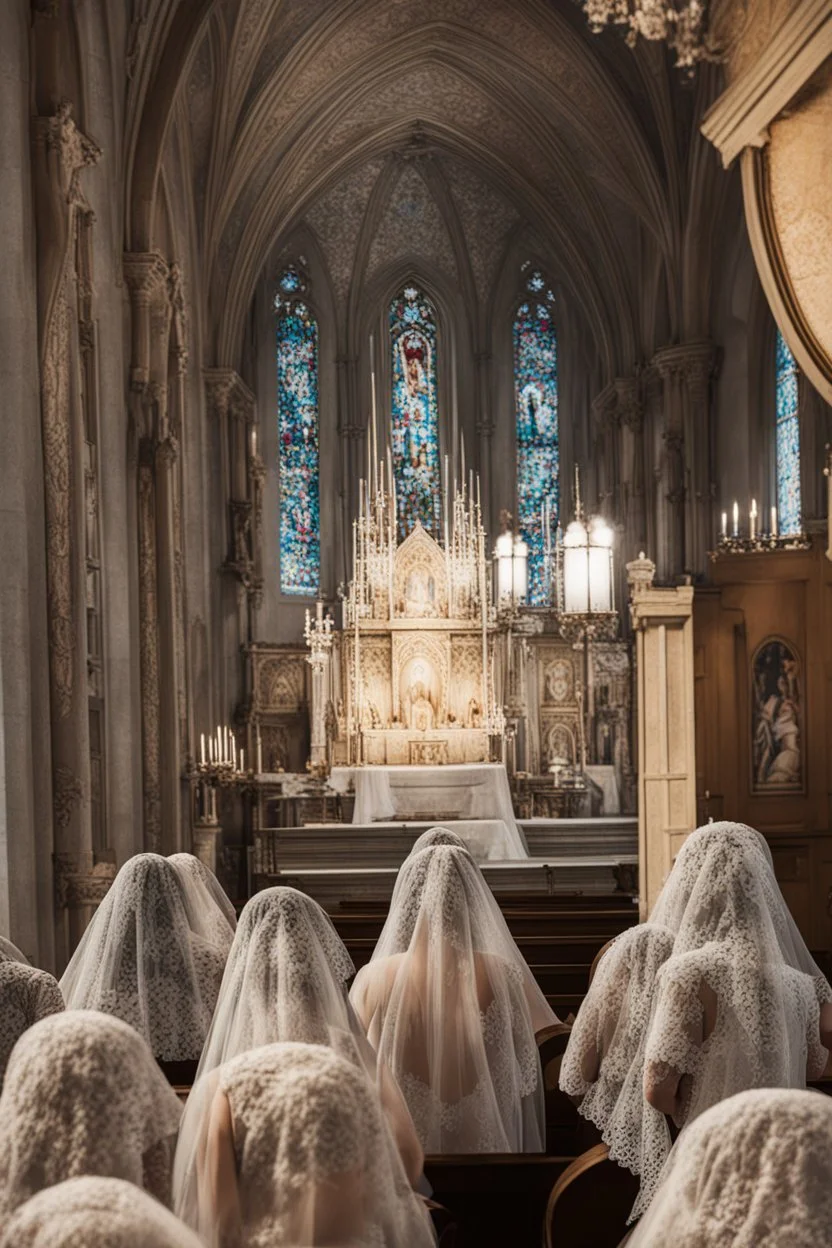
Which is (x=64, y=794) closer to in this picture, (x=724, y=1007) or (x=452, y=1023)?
(x=452, y=1023)

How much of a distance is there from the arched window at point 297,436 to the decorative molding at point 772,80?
943 inches

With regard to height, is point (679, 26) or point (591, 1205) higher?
point (679, 26)

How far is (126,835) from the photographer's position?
48.2ft

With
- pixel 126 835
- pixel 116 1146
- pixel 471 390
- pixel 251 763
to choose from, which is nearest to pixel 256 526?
pixel 251 763

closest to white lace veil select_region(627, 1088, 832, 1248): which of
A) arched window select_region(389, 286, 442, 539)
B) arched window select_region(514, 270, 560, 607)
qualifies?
arched window select_region(389, 286, 442, 539)

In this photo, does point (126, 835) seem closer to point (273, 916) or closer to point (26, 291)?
point (26, 291)

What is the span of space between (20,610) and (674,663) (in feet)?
16.2

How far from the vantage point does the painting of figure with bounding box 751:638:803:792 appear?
12352 millimetres

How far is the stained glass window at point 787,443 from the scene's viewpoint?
20406 mm

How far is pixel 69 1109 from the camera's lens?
2445 millimetres

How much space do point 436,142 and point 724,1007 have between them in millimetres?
23660

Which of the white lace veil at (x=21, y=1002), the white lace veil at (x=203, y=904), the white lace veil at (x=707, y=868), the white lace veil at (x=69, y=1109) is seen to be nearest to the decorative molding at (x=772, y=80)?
the white lace veil at (x=707, y=868)

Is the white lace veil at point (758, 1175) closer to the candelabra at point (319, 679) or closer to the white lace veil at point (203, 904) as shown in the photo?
the white lace veil at point (203, 904)

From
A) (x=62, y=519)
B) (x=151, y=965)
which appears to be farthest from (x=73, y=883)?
(x=151, y=965)
